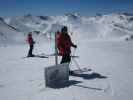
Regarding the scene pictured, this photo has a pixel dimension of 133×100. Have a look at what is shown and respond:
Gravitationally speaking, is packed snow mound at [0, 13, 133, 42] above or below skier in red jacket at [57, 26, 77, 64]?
above

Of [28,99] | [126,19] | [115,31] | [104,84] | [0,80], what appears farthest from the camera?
[126,19]

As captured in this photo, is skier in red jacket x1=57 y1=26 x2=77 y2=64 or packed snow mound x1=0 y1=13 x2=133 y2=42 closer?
skier in red jacket x1=57 y1=26 x2=77 y2=64

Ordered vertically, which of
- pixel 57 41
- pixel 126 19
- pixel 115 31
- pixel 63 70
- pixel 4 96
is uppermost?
pixel 126 19

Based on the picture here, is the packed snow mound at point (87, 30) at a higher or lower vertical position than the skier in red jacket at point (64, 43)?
higher

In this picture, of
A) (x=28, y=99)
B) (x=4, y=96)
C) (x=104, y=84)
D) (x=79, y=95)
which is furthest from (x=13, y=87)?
(x=104, y=84)

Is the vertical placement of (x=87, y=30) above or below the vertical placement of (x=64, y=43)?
above

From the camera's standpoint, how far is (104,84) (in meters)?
7.96

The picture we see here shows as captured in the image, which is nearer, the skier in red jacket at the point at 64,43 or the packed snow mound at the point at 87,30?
the skier in red jacket at the point at 64,43

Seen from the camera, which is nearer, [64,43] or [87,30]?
[64,43]

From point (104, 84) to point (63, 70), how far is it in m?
1.36

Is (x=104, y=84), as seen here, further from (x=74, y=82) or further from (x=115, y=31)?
(x=115, y=31)

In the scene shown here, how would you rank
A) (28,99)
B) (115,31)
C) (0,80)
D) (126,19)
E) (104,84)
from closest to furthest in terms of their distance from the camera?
(28,99) → (104,84) → (0,80) → (115,31) → (126,19)

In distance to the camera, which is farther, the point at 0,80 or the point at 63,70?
the point at 0,80

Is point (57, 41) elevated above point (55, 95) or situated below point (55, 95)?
above
